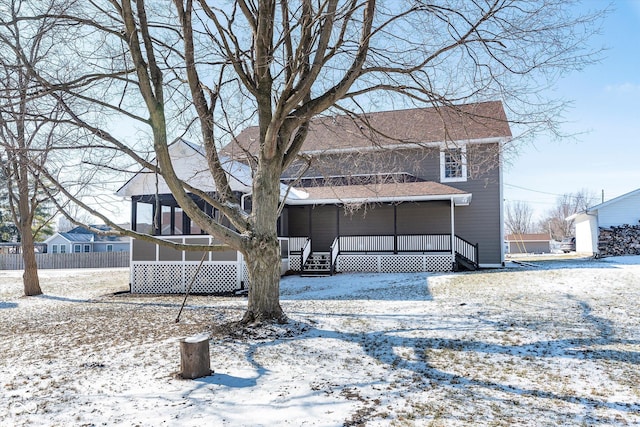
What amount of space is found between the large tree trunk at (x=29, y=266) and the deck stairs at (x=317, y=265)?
891 centimetres

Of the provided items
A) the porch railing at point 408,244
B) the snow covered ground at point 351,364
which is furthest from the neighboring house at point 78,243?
the snow covered ground at point 351,364

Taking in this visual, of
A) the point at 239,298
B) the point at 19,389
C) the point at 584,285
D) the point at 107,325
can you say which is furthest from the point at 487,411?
the point at 239,298

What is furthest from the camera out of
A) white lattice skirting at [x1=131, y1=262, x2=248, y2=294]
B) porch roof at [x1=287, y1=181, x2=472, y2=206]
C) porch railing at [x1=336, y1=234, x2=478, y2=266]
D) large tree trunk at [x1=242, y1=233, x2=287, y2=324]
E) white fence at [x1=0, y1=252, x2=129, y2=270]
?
white fence at [x1=0, y1=252, x2=129, y2=270]

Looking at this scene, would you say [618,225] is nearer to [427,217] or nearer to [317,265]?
[427,217]

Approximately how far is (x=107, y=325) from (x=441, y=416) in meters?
6.97

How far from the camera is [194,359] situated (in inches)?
196

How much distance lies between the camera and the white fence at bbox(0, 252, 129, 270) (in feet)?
104

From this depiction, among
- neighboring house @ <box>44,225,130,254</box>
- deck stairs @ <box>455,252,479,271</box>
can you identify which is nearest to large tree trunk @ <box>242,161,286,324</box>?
deck stairs @ <box>455,252,479,271</box>

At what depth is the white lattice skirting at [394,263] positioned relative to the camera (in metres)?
16.6

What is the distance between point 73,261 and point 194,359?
3139 centimetres

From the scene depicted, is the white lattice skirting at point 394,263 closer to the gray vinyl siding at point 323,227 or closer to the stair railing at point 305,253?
the stair railing at point 305,253

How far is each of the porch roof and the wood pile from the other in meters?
9.97

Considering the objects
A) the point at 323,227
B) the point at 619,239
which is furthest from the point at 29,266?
the point at 619,239

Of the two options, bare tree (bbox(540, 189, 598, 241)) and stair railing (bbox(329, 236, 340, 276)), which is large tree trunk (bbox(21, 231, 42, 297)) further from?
bare tree (bbox(540, 189, 598, 241))
